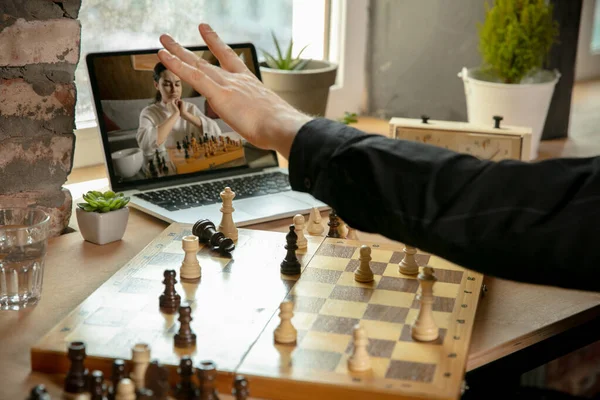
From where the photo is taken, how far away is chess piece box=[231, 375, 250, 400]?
1.04m

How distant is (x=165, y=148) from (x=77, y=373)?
0.94m

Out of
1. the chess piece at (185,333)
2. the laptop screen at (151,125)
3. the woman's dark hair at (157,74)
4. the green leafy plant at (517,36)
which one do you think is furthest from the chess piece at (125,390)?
the green leafy plant at (517,36)

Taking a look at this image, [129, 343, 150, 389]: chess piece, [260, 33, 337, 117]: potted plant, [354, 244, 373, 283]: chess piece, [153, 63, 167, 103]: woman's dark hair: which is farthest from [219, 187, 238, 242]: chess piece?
[260, 33, 337, 117]: potted plant

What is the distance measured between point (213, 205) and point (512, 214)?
909 millimetres

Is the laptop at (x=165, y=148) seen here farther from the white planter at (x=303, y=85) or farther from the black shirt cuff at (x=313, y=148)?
the black shirt cuff at (x=313, y=148)

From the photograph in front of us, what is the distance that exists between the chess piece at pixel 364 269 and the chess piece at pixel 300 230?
179mm

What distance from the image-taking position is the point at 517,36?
92.9 inches

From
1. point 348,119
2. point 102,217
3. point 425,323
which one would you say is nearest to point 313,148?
point 425,323

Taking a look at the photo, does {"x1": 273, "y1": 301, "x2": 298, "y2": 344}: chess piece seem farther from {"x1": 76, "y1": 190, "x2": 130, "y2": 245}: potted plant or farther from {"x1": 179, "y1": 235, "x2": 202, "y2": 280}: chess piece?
{"x1": 76, "y1": 190, "x2": 130, "y2": 245}: potted plant

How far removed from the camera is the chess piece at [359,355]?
110cm

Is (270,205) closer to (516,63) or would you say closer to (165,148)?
(165,148)

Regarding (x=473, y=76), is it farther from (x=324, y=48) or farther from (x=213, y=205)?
(x=213, y=205)

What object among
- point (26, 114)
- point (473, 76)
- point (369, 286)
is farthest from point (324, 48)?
point (369, 286)

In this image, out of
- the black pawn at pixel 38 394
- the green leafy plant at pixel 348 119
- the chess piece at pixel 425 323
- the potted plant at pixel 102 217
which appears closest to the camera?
the black pawn at pixel 38 394
